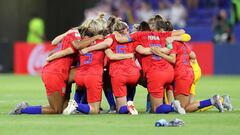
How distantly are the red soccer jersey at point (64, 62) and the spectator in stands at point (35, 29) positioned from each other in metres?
18.7

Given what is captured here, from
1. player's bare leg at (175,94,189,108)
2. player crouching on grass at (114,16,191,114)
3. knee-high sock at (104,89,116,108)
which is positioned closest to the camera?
player crouching on grass at (114,16,191,114)

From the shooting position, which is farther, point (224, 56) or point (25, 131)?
point (224, 56)

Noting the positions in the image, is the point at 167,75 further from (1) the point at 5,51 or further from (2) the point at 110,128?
(1) the point at 5,51

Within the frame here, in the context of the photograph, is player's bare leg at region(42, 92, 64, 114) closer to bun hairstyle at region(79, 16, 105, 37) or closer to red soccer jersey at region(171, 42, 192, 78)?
bun hairstyle at region(79, 16, 105, 37)

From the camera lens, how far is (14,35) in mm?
33625

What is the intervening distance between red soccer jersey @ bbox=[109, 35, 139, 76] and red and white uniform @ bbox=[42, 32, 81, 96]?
24.1 inches

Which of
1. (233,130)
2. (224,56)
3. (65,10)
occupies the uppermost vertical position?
(65,10)

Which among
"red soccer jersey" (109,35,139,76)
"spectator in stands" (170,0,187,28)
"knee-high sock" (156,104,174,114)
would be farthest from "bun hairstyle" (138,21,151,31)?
"spectator in stands" (170,0,187,28)

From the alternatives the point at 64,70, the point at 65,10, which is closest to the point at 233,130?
the point at 64,70

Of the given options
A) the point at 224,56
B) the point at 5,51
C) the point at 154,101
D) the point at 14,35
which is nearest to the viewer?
the point at 154,101

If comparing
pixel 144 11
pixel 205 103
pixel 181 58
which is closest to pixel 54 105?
pixel 181 58

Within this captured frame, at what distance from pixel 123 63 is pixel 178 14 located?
52.9 ft

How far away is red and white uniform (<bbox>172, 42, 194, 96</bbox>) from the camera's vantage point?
1287cm

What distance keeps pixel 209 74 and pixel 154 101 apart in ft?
47.6
